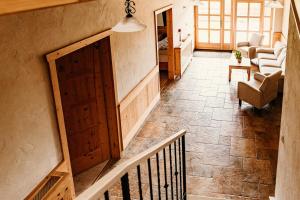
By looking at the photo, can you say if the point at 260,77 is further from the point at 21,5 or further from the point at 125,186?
the point at 21,5

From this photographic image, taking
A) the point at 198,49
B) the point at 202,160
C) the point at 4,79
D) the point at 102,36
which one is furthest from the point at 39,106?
the point at 198,49

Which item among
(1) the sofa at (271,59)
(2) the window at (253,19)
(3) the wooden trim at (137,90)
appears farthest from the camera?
(2) the window at (253,19)

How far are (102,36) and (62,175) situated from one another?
2015 millimetres

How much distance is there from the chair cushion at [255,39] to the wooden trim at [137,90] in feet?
16.9

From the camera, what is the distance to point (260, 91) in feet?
23.3

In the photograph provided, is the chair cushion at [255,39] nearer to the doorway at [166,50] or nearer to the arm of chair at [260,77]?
the doorway at [166,50]

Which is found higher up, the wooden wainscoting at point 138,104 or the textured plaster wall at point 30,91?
the textured plaster wall at point 30,91

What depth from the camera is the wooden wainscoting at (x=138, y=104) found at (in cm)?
584

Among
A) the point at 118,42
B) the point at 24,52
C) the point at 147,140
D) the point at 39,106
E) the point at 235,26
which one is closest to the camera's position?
the point at 24,52

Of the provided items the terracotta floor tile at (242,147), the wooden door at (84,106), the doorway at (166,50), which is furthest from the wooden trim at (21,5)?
the doorway at (166,50)

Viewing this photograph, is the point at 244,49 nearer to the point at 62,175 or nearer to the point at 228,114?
the point at 228,114

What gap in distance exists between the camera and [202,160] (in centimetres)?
559

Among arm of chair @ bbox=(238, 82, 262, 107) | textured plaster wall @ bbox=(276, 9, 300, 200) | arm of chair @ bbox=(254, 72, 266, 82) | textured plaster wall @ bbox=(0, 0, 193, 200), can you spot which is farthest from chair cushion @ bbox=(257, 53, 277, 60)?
textured plaster wall @ bbox=(276, 9, 300, 200)

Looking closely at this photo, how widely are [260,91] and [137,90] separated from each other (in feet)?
8.74
